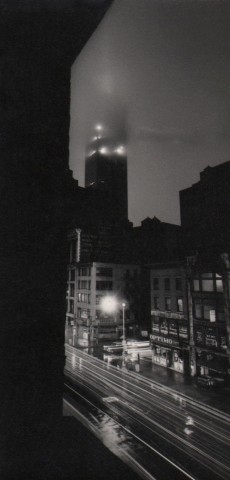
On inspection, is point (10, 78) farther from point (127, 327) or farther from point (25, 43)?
point (127, 327)

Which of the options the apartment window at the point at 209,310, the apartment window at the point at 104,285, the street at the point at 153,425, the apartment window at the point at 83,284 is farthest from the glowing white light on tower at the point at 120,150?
the street at the point at 153,425

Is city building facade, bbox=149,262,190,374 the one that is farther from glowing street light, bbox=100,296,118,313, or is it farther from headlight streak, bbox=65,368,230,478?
headlight streak, bbox=65,368,230,478

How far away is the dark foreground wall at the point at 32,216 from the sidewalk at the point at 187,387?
25.9m

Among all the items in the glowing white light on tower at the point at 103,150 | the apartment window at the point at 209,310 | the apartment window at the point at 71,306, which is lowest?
the apartment window at the point at 71,306

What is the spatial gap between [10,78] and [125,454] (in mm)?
19128

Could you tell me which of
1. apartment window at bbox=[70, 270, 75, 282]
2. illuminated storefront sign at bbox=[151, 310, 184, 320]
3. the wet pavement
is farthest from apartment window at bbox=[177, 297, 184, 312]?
apartment window at bbox=[70, 270, 75, 282]

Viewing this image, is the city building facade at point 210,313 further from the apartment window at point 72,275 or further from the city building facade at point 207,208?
the apartment window at point 72,275

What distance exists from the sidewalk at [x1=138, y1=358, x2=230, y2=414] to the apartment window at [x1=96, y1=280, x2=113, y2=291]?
1934 cm

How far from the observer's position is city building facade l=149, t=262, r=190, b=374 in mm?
34719

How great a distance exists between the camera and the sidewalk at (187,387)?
81.8 ft

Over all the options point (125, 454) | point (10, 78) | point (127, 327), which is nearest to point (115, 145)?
point (127, 327)

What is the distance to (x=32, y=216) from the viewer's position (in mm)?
2643

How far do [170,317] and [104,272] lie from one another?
803 inches

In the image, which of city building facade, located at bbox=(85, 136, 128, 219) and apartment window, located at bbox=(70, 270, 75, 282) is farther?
city building facade, located at bbox=(85, 136, 128, 219)
